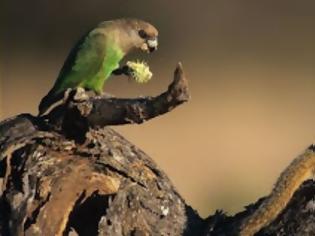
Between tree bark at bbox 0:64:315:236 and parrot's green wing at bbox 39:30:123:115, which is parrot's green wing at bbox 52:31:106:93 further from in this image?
tree bark at bbox 0:64:315:236

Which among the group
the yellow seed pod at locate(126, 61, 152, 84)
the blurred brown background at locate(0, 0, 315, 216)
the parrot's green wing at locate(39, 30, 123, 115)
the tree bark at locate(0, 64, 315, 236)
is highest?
the blurred brown background at locate(0, 0, 315, 216)

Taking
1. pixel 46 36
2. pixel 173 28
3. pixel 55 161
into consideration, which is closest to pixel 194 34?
pixel 173 28

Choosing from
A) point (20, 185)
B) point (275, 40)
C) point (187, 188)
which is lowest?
point (20, 185)

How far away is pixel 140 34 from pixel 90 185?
0.73 m

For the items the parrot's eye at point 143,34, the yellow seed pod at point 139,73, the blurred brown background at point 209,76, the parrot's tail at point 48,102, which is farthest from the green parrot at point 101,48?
the blurred brown background at point 209,76

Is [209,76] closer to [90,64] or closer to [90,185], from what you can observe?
[90,64]

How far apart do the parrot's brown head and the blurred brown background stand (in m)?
1.16

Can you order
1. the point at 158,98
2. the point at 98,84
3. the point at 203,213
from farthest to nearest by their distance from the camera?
the point at 203,213, the point at 98,84, the point at 158,98

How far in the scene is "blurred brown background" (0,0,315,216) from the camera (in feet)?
12.5

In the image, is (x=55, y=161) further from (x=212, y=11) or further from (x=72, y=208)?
(x=212, y=11)

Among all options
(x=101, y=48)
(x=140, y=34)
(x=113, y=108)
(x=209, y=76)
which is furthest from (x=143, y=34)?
(x=209, y=76)

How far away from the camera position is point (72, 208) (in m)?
1.89

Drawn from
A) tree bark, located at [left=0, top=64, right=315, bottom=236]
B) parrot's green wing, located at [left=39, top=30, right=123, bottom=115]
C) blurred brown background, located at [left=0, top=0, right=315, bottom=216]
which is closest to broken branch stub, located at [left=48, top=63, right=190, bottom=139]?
tree bark, located at [left=0, top=64, right=315, bottom=236]

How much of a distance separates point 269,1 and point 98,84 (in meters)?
1.45
